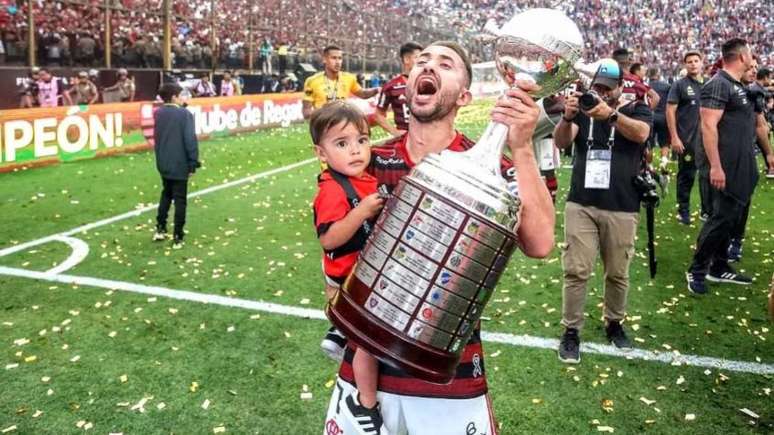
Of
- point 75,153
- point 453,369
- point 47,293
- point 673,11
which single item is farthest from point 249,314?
point 673,11

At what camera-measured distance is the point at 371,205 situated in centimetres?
196

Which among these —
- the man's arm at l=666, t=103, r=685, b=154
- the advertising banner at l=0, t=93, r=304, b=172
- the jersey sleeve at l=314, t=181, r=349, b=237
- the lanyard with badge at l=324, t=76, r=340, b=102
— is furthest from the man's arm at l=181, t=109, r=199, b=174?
the man's arm at l=666, t=103, r=685, b=154

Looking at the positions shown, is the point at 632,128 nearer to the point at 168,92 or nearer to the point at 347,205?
the point at 347,205

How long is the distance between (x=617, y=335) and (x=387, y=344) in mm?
3820

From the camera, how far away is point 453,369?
1.76m

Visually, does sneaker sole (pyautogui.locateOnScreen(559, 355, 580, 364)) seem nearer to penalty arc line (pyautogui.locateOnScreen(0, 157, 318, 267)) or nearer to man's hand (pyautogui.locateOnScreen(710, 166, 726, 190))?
man's hand (pyautogui.locateOnScreen(710, 166, 726, 190))

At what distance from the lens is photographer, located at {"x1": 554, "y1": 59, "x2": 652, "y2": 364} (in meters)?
4.68

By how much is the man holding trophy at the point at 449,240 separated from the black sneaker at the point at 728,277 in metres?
5.44

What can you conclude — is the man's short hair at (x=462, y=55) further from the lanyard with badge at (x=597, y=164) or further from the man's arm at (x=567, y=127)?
the lanyard with badge at (x=597, y=164)

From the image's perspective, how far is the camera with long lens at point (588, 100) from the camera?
3.79m

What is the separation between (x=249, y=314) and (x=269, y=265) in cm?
147

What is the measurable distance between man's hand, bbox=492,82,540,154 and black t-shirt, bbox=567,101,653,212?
117 inches

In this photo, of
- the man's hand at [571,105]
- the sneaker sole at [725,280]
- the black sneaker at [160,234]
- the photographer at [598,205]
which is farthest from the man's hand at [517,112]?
the black sneaker at [160,234]

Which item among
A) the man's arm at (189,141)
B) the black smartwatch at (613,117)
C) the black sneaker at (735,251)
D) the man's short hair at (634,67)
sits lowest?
the black sneaker at (735,251)
